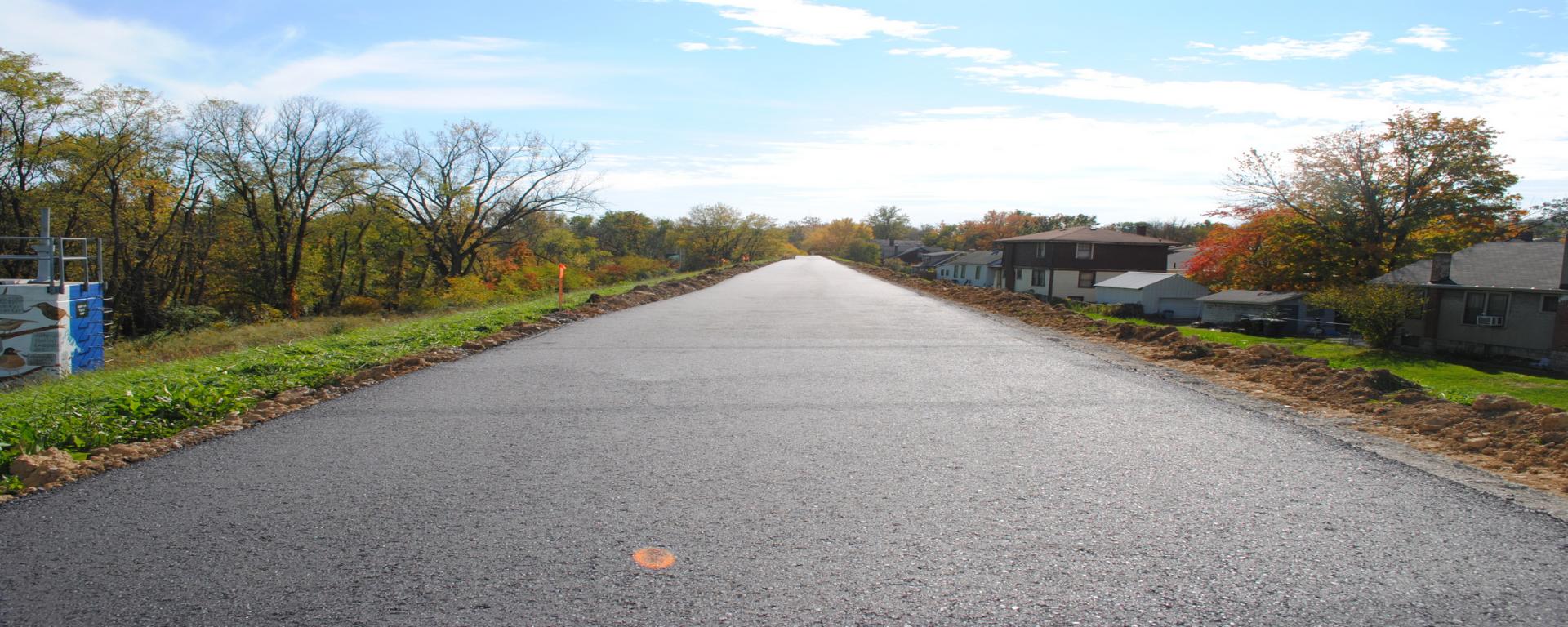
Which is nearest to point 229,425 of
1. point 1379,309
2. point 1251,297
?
point 1379,309

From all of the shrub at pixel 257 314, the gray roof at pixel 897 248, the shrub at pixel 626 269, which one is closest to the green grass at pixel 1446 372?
the shrub at pixel 626 269

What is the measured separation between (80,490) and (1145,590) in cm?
585

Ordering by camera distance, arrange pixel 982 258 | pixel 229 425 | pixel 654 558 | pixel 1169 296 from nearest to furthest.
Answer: pixel 654 558
pixel 229 425
pixel 1169 296
pixel 982 258

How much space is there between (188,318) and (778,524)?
3964 cm

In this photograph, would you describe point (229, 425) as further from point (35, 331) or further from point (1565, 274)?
point (1565, 274)

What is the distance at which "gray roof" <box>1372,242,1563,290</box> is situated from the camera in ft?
93.2

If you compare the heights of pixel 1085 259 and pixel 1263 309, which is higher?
pixel 1085 259

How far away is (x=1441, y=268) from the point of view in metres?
31.0

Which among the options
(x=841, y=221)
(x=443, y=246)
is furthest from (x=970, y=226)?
(x=443, y=246)

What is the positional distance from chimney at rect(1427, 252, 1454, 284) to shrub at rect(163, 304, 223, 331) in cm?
4876

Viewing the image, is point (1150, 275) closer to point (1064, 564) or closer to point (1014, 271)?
point (1014, 271)

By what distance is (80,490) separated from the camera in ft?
16.1

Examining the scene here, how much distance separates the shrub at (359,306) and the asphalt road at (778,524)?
43.6 metres

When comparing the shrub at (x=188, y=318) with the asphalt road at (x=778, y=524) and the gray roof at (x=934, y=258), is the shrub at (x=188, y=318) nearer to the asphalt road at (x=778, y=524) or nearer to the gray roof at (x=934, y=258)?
the asphalt road at (x=778, y=524)
